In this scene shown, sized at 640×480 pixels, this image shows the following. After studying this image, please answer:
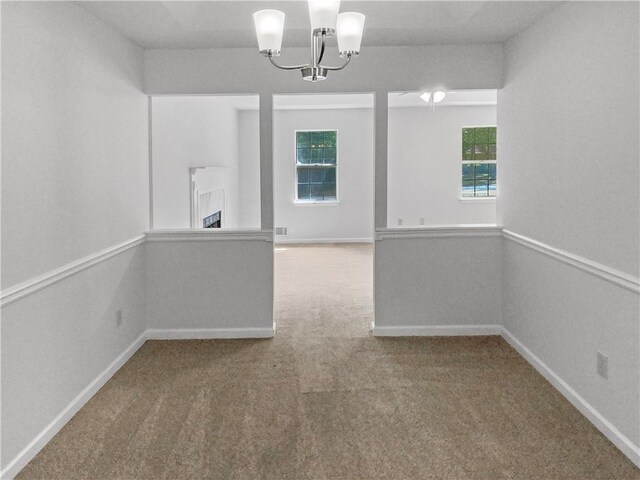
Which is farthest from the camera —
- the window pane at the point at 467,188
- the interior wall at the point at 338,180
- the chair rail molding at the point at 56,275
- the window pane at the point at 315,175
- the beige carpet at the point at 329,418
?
the window pane at the point at 315,175

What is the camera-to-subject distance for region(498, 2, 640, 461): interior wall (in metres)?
2.60

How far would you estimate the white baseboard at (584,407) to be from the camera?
258 cm

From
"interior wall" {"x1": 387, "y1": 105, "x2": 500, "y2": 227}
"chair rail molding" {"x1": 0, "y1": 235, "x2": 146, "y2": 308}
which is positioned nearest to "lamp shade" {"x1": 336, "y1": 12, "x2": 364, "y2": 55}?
"chair rail molding" {"x1": 0, "y1": 235, "x2": 146, "y2": 308}

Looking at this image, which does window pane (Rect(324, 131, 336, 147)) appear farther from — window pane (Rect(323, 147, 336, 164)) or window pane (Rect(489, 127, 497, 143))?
window pane (Rect(489, 127, 497, 143))

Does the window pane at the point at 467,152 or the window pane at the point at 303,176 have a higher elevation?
the window pane at the point at 467,152

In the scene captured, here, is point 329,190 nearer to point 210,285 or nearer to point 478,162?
point 478,162

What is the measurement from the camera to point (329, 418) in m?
3.01

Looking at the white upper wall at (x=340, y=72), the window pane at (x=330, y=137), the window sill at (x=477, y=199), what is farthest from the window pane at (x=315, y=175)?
the white upper wall at (x=340, y=72)

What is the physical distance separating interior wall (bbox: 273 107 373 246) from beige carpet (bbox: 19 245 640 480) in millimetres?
5667

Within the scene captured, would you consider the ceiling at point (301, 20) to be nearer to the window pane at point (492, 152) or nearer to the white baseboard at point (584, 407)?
the white baseboard at point (584, 407)

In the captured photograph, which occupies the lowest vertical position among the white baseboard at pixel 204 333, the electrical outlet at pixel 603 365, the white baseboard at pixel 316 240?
the white baseboard at pixel 204 333

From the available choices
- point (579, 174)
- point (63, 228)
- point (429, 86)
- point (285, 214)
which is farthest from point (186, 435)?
point (285, 214)

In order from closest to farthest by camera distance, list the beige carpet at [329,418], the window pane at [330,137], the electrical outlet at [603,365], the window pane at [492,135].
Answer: the beige carpet at [329,418], the electrical outlet at [603,365], the window pane at [492,135], the window pane at [330,137]

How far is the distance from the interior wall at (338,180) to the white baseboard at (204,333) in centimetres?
558
